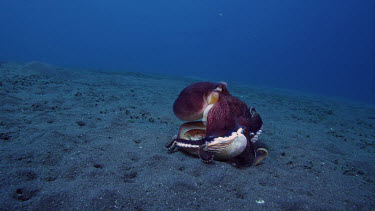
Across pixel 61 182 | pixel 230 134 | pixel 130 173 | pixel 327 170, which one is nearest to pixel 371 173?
pixel 327 170

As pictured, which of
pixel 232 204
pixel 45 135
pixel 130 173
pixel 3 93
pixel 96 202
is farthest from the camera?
pixel 3 93

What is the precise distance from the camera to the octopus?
2418 mm

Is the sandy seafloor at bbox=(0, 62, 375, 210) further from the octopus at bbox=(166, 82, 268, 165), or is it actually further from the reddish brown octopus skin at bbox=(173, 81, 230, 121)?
the reddish brown octopus skin at bbox=(173, 81, 230, 121)

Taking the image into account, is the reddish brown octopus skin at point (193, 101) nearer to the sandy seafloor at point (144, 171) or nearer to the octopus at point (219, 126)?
the octopus at point (219, 126)

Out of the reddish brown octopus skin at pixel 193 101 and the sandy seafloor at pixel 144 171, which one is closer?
the sandy seafloor at pixel 144 171

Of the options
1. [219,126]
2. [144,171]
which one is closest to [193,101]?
[219,126]

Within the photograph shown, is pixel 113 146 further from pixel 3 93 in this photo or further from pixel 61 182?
pixel 3 93

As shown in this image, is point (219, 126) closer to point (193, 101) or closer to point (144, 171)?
point (193, 101)

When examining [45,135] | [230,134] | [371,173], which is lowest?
[371,173]

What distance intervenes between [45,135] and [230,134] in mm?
2679

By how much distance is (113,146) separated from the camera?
114 inches

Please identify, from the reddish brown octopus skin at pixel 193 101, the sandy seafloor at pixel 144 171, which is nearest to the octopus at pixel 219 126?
the reddish brown octopus skin at pixel 193 101

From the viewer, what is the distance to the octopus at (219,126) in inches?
95.2

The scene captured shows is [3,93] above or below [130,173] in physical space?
above
